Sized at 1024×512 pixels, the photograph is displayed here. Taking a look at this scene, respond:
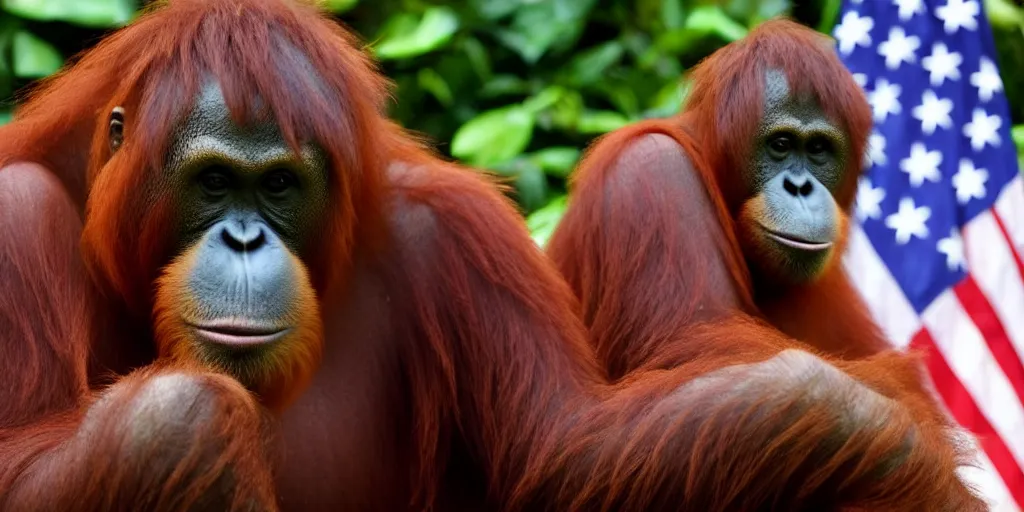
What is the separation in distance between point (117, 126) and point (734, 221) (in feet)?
5.09

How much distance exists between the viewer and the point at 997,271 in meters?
4.80

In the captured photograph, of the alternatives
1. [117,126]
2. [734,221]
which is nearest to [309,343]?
[117,126]

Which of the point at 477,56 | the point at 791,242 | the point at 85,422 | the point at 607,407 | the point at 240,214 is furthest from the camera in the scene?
the point at 477,56

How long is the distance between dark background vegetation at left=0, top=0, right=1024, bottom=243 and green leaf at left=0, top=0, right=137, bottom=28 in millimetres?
113

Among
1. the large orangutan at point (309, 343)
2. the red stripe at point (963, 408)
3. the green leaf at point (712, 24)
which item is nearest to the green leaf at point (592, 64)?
the green leaf at point (712, 24)

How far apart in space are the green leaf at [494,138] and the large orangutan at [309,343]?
2.10m

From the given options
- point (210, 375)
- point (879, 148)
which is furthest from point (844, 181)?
point (210, 375)

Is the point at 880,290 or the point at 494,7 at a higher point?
the point at 494,7

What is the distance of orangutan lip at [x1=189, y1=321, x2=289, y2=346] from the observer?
2418mm

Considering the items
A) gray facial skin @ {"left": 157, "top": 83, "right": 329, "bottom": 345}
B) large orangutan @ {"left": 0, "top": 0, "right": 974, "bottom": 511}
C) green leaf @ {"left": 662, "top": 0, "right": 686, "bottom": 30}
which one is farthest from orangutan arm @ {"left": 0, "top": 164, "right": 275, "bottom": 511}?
green leaf @ {"left": 662, "top": 0, "right": 686, "bottom": 30}

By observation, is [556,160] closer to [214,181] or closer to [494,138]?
[494,138]

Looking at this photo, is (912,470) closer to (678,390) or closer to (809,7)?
(678,390)

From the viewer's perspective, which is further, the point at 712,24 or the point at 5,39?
the point at 712,24

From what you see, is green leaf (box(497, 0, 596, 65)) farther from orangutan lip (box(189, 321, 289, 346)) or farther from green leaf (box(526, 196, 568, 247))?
orangutan lip (box(189, 321, 289, 346))
